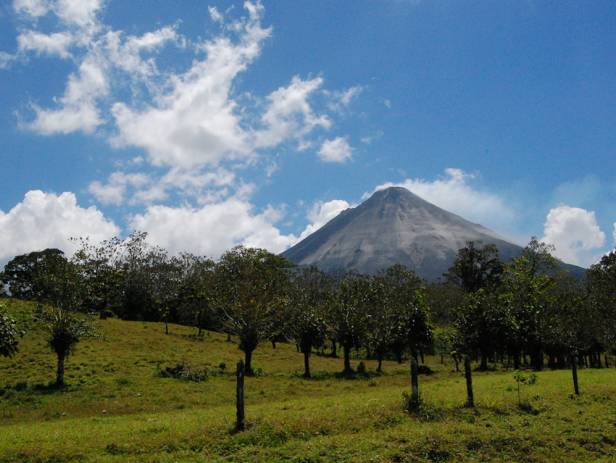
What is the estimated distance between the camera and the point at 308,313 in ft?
188

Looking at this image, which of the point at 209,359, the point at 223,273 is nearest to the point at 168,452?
the point at 209,359

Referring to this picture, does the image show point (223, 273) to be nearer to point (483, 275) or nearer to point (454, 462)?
point (483, 275)

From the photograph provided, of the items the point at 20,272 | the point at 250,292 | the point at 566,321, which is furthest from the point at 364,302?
the point at 20,272

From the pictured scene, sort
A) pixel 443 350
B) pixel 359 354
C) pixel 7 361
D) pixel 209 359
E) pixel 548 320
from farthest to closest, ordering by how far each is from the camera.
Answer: pixel 359 354 → pixel 443 350 → pixel 548 320 → pixel 209 359 → pixel 7 361

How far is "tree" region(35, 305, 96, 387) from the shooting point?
37.2 m

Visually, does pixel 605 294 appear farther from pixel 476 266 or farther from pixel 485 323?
pixel 485 323

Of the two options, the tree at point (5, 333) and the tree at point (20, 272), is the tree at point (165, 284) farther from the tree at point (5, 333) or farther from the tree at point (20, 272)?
the tree at point (5, 333)

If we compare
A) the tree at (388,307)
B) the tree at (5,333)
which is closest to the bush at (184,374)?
the tree at (388,307)

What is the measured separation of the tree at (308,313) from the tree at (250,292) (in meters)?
3.31

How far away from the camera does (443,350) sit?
3140 inches

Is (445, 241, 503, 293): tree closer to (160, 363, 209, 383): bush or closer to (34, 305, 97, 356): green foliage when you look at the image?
(160, 363, 209, 383): bush

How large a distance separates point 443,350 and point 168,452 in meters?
69.9

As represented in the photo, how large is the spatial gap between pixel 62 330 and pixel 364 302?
37514 millimetres

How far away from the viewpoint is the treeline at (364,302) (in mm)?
41219
